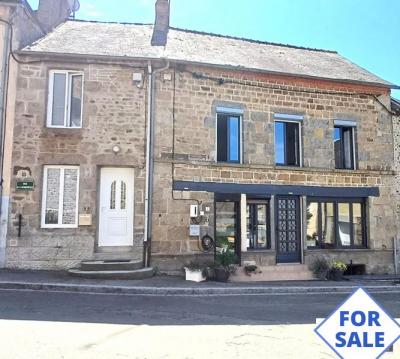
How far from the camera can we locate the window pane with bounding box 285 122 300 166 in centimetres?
1342

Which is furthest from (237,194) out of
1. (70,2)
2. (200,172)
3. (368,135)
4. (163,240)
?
(70,2)

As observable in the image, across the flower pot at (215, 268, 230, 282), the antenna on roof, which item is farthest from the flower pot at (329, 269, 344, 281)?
the antenna on roof

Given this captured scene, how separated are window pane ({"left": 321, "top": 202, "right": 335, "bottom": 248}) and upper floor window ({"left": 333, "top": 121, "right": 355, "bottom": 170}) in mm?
1489

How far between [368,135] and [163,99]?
731 cm

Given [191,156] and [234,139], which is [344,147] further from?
[191,156]

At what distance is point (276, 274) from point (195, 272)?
291cm

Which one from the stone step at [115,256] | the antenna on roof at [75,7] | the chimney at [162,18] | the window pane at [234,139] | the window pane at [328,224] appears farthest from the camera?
the antenna on roof at [75,7]

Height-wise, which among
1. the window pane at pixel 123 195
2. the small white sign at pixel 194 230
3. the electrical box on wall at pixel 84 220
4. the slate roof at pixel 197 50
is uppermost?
the slate roof at pixel 197 50

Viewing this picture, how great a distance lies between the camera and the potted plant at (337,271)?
11961 mm

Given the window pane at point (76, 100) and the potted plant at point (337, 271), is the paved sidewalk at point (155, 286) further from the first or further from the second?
the window pane at point (76, 100)

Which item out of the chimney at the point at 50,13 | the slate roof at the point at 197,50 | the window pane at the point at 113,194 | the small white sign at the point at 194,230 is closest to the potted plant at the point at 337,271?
the small white sign at the point at 194,230

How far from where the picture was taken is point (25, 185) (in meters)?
11.0

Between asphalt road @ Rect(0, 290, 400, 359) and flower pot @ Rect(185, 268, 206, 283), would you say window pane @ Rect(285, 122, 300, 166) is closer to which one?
flower pot @ Rect(185, 268, 206, 283)

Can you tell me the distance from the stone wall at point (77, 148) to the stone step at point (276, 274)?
308cm
